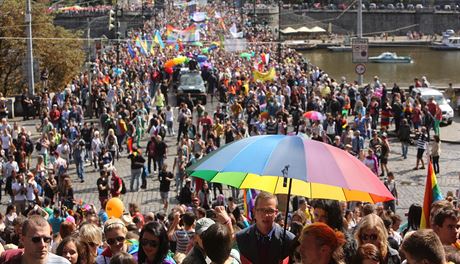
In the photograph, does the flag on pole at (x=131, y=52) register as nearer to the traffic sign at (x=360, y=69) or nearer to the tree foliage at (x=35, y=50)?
the tree foliage at (x=35, y=50)

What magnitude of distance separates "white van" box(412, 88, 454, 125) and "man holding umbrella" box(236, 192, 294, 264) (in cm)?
2323

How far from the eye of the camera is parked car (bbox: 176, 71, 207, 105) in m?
35.5

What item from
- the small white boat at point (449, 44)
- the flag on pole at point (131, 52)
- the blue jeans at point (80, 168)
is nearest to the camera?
the blue jeans at point (80, 168)

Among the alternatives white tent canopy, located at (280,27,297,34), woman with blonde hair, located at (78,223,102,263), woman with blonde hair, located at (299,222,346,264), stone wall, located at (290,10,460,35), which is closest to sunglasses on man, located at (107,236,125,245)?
woman with blonde hair, located at (78,223,102,263)

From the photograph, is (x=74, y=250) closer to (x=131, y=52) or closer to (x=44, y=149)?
(x=44, y=149)

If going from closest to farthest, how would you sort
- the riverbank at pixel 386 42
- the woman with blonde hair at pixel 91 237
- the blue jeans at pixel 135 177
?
the woman with blonde hair at pixel 91 237 < the blue jeans at pixel 135 177 < the riverbank at pixel 386 42

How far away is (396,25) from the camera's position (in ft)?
330

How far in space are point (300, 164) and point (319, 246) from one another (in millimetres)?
1036

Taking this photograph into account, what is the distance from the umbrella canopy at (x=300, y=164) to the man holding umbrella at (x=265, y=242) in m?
0.28

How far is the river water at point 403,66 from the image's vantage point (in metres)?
64.2

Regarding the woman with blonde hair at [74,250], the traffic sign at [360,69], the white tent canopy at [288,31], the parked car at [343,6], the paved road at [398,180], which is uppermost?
the parked car at [343,6]

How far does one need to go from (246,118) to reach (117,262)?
74.5 feet

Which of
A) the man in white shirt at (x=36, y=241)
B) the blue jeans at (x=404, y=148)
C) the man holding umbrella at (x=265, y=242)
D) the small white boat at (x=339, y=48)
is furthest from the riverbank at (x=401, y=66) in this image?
the man in white shirt at (x=36, y=241)

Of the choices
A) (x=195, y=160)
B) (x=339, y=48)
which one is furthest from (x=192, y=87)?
(x=339, y=48)
